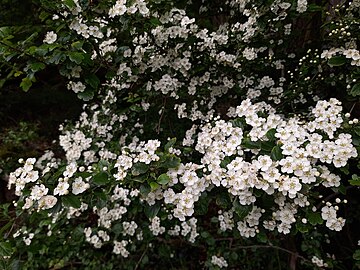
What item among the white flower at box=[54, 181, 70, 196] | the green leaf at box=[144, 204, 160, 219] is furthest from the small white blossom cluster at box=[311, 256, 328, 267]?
the white flower at box=[54, 181, 70, 196]

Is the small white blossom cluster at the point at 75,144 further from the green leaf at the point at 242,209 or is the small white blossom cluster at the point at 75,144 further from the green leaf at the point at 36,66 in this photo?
the green leaf at the point at 242,209

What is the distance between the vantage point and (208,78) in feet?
8.01

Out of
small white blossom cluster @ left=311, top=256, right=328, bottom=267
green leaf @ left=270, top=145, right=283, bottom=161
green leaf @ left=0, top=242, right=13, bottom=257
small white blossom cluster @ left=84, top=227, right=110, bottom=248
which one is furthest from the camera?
small white blossom cluster @ left=84, top=227, right=110, bottom=248

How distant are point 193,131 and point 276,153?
3.58 ft

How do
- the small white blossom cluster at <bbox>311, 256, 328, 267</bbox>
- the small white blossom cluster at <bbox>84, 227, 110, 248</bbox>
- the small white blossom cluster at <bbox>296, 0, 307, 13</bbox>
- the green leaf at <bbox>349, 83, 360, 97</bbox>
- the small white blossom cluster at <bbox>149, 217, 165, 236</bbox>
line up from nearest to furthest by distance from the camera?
the green leaf at <bbox>349, 83, 360, 97</bbox> → the small white blossom cluster at <bbox>296, 0, 307, 13</bbox> → the small white blossom cluster at <bbox>311, 256, 328, 267</bbox> → the small white blossom cluster at <bbox>149, 217, 165, 236</bbox> → the small white blossom cluster at <bbox>84, 227, 110, 248</bbox>

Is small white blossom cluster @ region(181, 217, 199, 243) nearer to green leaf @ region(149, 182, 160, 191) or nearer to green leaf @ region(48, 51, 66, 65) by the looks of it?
green leaf @ region(149, 182, 160, 191)

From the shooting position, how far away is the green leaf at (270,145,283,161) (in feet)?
4.66

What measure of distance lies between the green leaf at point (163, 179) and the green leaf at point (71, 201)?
0.38 metres

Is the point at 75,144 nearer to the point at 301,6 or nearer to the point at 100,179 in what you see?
the point at 100,179

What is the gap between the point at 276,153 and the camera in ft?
4.69

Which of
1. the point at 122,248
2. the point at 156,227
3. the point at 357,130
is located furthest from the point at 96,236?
the point at 357,130

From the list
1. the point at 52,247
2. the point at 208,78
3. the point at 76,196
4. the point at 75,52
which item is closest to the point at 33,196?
the point at 76,196

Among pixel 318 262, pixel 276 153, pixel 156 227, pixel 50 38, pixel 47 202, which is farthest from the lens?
pixel 156 227

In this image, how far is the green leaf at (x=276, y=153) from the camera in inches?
55.9
